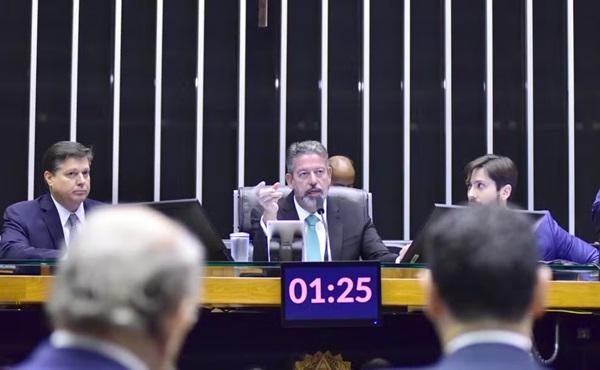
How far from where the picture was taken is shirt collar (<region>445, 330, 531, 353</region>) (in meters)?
1.32

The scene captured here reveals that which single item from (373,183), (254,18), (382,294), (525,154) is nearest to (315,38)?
(254,18)

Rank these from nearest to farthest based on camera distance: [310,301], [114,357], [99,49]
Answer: [114,357] → [310,301] → [99,49]

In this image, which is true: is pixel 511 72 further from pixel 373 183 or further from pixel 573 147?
pixel 373 183

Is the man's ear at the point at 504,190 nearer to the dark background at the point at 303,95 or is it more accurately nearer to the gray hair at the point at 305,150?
the gray hair at the point at 305,150

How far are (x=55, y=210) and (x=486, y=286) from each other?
356cm

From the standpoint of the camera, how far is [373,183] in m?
6.70

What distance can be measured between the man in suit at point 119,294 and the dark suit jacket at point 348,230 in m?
3.33

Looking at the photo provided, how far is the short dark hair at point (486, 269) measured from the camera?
134 cm

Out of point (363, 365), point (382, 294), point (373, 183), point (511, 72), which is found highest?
point (511, 72)

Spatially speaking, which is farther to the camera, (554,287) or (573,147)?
(573,147)

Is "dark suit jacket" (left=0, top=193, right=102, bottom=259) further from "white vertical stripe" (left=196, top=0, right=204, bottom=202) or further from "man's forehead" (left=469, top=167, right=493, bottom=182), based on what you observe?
"white vertical stripe" (left=196, top=0, right=204, bottom=202)

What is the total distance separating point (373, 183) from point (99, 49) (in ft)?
5.77

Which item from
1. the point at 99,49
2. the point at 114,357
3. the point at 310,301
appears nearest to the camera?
the point at 114,357

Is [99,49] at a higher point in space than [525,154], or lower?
higher
